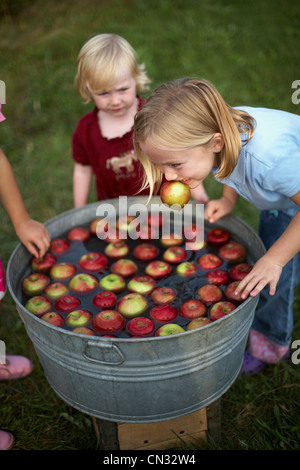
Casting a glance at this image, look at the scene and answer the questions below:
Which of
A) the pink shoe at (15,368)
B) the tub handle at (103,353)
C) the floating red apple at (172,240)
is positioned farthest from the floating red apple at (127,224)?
the pink shoe at (15,368)

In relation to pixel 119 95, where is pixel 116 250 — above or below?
below

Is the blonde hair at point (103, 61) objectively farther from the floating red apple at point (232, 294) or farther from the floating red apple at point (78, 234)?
the floating red apple at point (232, 294)

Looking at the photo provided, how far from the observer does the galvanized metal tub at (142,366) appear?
1420 millimetres

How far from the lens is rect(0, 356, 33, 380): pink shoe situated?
2.38m

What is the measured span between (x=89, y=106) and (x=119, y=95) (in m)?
2.52

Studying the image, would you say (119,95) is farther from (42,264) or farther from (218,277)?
(218,277)

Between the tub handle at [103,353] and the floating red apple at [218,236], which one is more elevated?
the tub handle at [103,353]

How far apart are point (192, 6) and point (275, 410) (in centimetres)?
570

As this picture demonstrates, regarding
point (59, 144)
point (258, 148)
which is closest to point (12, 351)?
point (258, 148)

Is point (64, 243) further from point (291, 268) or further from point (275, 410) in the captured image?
point (275, 410)

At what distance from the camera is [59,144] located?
431 cm

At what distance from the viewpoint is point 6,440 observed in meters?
2.07

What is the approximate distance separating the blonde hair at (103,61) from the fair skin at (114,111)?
3cm

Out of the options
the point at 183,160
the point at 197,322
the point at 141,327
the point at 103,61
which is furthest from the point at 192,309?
the point at 103,61
